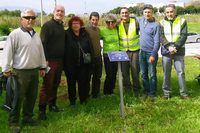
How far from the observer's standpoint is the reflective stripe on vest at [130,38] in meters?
5.11

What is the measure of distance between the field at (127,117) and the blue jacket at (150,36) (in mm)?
1185

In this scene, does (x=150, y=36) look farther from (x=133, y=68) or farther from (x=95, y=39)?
(x=95, y=39)

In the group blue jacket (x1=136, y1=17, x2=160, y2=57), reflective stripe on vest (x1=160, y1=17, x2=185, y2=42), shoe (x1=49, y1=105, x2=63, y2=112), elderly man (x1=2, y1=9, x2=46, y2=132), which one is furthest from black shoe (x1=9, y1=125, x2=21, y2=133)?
reflective stripe on vest (x1=160, y1=17, x2=185, y2=42)

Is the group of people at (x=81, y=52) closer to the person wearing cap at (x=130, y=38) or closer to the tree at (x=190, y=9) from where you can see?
the person wearing cap at (x=130, y=38)

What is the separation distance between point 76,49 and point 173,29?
2.24 metres

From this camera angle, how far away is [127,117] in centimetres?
419

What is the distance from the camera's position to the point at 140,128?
3.74 m

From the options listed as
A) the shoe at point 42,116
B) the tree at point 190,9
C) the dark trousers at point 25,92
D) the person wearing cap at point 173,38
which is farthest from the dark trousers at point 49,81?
the tree at point 190,9

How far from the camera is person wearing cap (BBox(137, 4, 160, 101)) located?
478 cm

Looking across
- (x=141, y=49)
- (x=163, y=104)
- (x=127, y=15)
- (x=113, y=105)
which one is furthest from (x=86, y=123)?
(x=127, y=15)

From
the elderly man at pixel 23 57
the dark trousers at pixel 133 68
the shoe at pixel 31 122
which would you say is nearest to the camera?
the elderly man at pixel 23 57

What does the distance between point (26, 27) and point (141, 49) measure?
8.66 ft

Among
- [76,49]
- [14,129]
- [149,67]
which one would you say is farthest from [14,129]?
[149,67]

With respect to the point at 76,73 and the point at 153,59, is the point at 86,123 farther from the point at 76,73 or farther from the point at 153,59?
the point at 153,59
